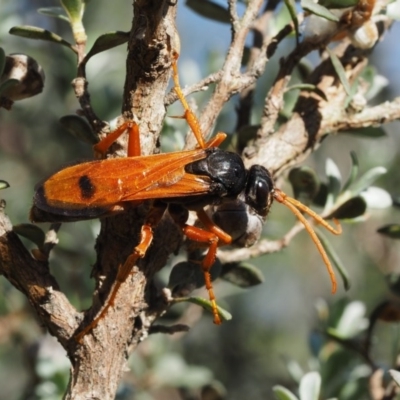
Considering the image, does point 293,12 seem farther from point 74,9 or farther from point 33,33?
point 33,33

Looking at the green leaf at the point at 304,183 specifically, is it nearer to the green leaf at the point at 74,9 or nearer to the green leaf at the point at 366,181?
the green leaf at the point at 366,181

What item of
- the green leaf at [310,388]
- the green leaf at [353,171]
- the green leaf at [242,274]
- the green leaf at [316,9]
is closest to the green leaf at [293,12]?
the green leaf at [316,9]

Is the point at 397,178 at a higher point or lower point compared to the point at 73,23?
lower

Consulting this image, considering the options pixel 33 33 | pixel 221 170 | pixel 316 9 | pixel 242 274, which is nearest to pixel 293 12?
pixel 316 9

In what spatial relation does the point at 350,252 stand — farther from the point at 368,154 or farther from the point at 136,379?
the point at 136,379

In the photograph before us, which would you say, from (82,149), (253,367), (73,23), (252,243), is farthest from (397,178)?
(73,23)

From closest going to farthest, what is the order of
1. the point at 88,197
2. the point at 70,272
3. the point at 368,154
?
1. the point at 88,197
2. the point at 70,272
3. the point at 368,154
